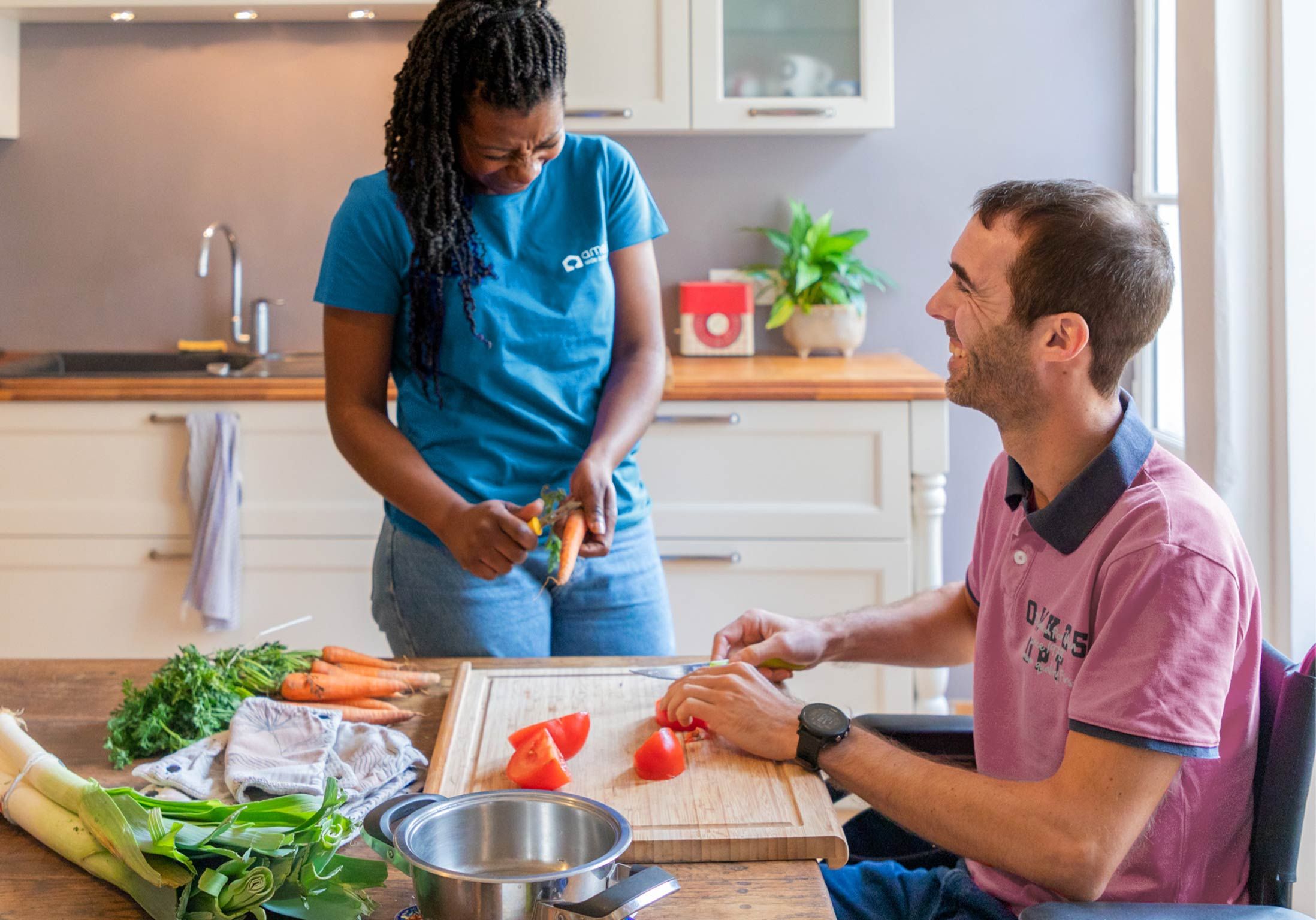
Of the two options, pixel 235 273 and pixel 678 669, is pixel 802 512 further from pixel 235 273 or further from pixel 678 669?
Result: pixel 235 273

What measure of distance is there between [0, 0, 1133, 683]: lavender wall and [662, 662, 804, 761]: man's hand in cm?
238

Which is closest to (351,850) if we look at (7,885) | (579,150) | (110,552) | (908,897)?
(7,885)

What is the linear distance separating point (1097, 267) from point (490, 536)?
0.82 meters

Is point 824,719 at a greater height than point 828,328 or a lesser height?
lesser

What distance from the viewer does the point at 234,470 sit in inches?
120

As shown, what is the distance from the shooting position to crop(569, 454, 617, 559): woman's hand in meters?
1.73

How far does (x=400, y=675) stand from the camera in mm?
1543

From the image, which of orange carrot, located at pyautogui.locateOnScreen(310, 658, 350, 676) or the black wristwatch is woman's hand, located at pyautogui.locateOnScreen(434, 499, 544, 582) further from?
the black wristwatch

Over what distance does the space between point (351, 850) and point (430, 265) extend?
0.86 metres

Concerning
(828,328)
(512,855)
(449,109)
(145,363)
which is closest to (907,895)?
(512,855)

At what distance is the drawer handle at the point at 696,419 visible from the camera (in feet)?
9.98

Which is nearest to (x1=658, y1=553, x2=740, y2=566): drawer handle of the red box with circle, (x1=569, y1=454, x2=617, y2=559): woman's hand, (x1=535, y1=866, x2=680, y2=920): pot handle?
the red box with circle

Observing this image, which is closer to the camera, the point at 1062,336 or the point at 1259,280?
the point at 1062,336

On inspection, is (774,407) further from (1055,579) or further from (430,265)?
(1055,579)
